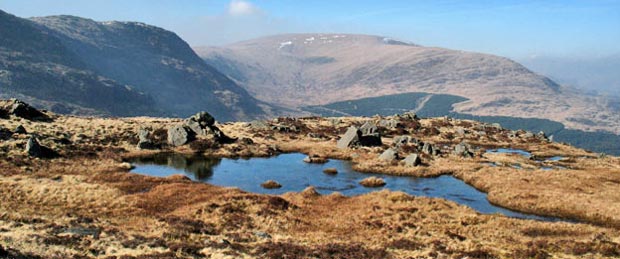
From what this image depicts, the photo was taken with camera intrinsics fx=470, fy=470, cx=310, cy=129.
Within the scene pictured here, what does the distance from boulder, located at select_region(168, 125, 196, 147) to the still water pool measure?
20.7 ft

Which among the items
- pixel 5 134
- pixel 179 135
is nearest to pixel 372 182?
pixel 179 135

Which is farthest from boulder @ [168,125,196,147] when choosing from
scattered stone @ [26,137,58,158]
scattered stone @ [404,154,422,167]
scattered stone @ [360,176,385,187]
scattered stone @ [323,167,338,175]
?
scattered stone @ [404,154,422,167]

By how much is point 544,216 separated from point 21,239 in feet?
157

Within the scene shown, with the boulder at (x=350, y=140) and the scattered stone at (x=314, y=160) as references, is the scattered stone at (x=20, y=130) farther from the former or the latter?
the boulder at (x=350, y=140)

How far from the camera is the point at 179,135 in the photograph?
290 feet

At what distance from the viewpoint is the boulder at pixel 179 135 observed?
8665 centimetres

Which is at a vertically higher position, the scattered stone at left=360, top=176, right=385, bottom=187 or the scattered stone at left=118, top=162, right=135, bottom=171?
the scattered stone at left=118, top=162, right=135, bottom=171

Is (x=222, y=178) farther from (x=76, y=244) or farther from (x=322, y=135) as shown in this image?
(x=322, y=135)

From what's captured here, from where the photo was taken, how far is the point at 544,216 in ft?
164

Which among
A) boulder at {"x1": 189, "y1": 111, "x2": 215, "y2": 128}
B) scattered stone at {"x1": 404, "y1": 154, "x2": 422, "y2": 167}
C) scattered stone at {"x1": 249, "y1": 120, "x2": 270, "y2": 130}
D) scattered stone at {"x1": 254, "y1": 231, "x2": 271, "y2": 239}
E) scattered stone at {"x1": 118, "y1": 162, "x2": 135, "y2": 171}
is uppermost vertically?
boulder at {"x1": 189, "y1": 111, "x2": 215, "y2": 128}

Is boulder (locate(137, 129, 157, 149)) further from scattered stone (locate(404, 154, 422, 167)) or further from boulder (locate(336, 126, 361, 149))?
scattered stone (locate(404, 154, 422, 167))

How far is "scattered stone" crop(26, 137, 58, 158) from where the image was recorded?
2463 inches

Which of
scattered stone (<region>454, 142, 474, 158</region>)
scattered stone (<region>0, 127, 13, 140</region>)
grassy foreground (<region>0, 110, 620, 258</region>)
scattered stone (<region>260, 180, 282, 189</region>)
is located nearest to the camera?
grassy foreground (<region>0, 110, 620, 258</region>)

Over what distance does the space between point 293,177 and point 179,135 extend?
31.1 metres
